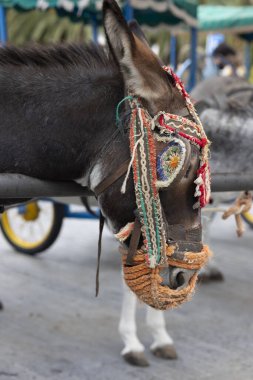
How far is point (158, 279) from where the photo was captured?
6.37ft

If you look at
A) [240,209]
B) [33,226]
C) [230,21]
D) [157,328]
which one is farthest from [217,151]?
[230,21]

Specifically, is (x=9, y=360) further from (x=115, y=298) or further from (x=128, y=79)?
Result: (x=128, y=79)

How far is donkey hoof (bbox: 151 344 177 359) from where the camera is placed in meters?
3.35

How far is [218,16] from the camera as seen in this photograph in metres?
8.55

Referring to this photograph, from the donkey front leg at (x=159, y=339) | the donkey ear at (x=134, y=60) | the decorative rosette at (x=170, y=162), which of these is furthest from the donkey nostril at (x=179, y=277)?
the donkey front leg at (x=159, y=339)

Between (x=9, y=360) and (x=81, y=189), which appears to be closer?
(x=81, y=189)

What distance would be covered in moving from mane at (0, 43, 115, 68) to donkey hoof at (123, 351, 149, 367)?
186cm

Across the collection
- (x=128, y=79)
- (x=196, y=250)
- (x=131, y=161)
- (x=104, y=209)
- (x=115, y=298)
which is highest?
(x=128, y=79)

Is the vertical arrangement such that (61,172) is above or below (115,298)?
above

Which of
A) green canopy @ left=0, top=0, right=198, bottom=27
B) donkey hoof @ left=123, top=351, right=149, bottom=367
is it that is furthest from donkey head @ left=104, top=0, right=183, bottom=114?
green canopy @ left=0, top=0, right=198, bottom=27

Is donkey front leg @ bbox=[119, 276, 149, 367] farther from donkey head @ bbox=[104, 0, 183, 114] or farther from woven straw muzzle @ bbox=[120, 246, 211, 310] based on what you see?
donkey head @ bbox=[104, 0, 183, 114]

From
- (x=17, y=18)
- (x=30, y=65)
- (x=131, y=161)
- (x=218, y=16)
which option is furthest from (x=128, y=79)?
→ (x=17, y=18)

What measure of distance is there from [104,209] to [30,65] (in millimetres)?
573

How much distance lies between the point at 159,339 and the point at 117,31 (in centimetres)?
214
